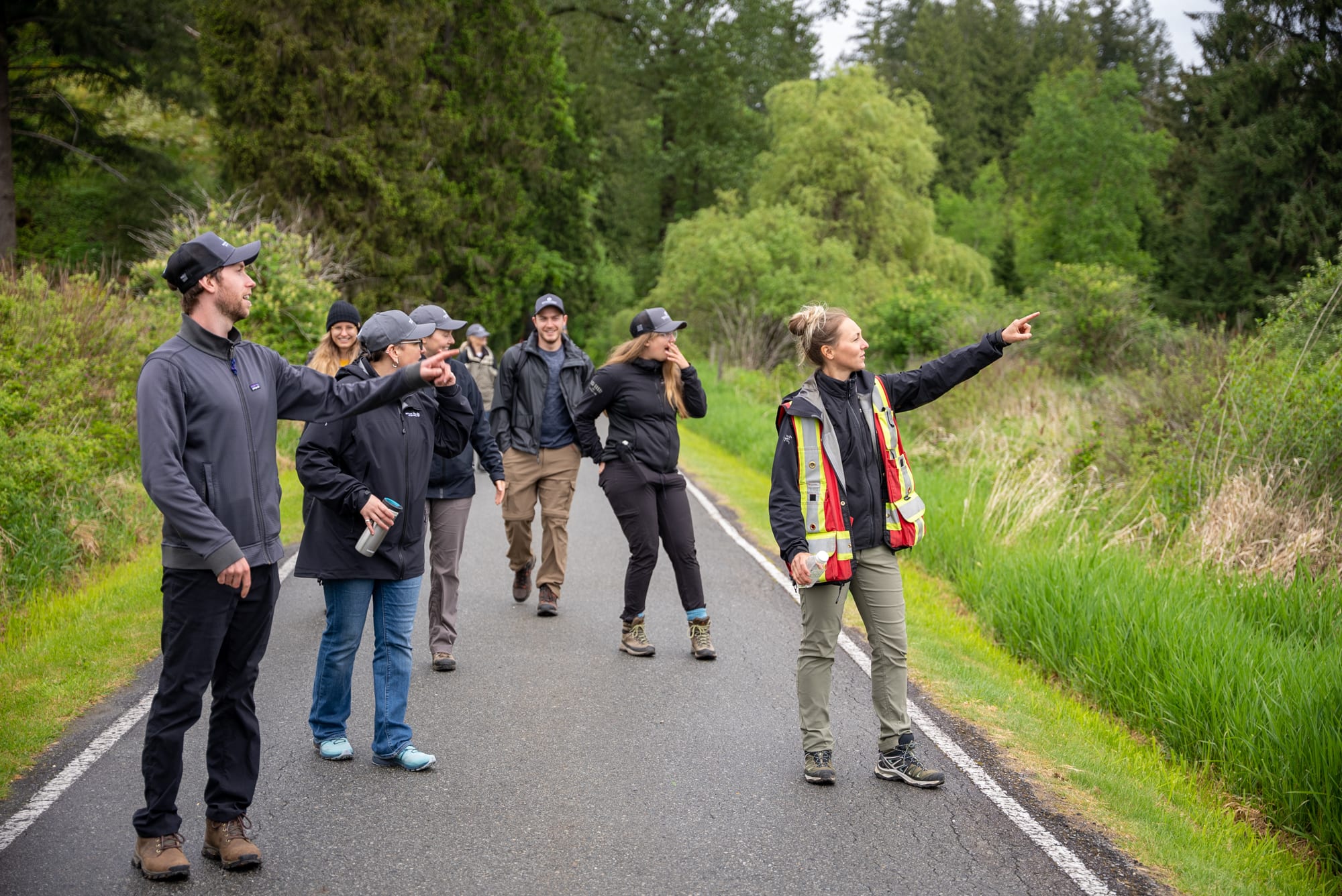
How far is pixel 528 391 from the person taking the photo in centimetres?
866

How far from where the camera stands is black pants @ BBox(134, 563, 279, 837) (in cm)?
430

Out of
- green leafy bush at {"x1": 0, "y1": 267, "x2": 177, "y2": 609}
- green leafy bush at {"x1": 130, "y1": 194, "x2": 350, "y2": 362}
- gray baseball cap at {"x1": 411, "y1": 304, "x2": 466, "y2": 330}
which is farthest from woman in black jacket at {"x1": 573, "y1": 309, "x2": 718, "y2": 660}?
green leafy bush at {"x1": 130, "y1": 194, "x2": 350, "y2": 362}

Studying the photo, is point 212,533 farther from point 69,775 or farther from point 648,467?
point 648,467

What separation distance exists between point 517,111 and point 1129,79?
1617 inches

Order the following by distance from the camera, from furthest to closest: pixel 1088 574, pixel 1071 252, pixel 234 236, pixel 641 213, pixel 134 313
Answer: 1. pixel 1071 252
2. pixel 641 213
3. pixel 234 236
4. pixel 134 313
5. pixel 1088 574

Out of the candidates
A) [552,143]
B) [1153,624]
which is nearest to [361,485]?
[1153,624]

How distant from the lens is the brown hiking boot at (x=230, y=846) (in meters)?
4.39

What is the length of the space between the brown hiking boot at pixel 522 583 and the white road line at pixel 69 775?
3051mm

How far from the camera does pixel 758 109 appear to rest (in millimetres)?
63656

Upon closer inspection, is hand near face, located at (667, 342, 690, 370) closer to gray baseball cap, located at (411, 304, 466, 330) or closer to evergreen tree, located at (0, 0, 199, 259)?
gray baseball cap, located at (411, 304, 466, 330)

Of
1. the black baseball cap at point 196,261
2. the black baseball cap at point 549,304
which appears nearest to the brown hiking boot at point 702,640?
the black baseball cap at point 549,304

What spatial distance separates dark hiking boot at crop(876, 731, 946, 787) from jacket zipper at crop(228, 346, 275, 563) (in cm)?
298

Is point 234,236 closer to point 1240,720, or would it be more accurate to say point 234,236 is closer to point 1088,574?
point 1088,574

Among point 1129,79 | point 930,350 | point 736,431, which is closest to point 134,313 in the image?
point 736,431
